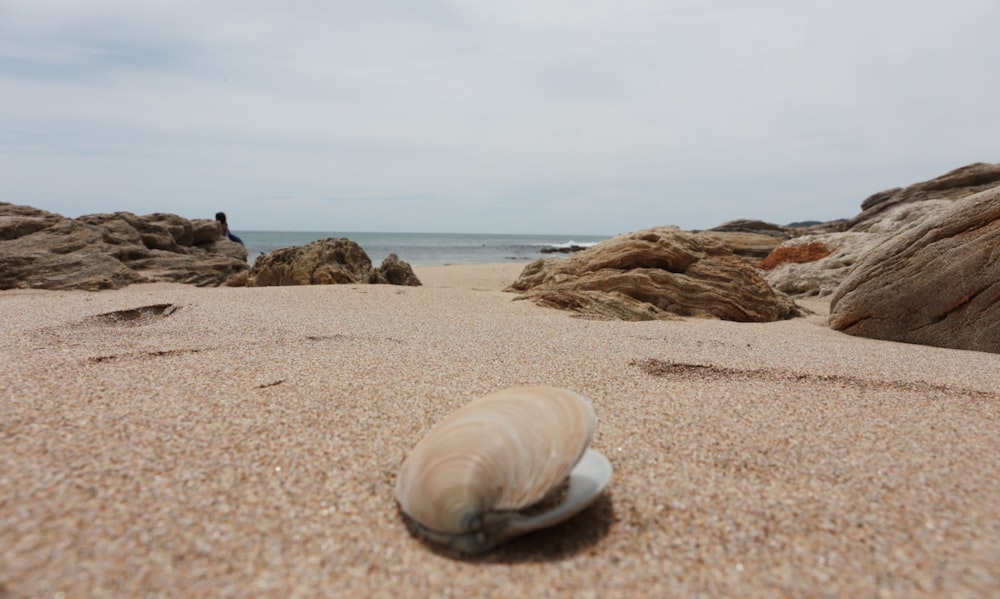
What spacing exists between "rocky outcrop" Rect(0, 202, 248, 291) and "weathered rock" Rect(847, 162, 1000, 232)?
1625cm

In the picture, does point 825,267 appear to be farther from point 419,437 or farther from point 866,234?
point 419,437

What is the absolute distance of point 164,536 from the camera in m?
1.75

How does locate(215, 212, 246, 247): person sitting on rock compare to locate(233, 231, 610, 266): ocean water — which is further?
locate(233, 231, 610, 266): ocean water

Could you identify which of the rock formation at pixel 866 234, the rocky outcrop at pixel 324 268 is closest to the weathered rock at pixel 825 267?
the rock formation at pixel 866 234

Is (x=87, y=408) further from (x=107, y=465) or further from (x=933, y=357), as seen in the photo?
(x=933, y=357)

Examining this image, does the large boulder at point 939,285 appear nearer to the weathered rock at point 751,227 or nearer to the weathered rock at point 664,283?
the weathered rock at point 664,283

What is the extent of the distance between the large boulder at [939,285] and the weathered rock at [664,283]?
54.7 inches

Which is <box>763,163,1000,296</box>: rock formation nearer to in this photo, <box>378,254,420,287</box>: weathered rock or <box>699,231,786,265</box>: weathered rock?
<box>699,231,786,265</box>: weathered rock

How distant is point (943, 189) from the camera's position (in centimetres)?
1592

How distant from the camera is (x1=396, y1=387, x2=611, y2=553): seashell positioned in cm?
182

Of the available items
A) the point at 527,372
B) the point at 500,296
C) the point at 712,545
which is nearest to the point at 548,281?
the point at 500,296

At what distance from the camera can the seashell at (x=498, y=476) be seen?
5.98 feet

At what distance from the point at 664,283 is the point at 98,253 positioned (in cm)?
1047

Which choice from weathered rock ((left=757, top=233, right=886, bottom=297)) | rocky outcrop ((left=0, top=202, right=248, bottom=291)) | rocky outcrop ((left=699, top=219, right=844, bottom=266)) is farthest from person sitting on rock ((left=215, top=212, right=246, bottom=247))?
weathered rock ((left=757, top=233, right=886, bottom=297))
